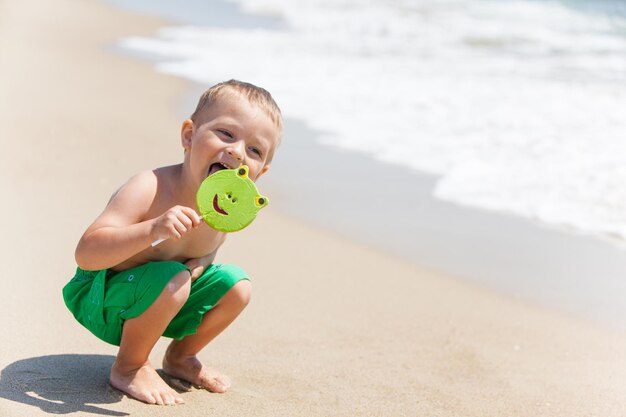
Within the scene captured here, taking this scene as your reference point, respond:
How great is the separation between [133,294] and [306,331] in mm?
1017

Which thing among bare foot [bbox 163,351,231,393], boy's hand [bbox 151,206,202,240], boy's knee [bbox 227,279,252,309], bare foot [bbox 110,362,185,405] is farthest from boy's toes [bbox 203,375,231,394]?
boy's hand [bbox 151,206,202,240]

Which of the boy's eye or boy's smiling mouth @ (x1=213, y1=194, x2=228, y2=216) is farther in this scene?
the boy's eye

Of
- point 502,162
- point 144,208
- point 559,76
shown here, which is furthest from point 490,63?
point 144,208

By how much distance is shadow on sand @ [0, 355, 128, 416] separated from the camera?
2721 millimetres

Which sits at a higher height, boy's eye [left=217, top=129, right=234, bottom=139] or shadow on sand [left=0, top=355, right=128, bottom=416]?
boy's eye [left=217, top=129, right=234, bottom=139]

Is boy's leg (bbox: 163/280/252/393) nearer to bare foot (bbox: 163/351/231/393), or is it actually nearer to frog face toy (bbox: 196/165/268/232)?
bare foot (bbox: 163/351/231/393)

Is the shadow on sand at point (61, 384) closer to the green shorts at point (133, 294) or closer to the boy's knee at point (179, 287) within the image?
the green shorts at point (133, 294)

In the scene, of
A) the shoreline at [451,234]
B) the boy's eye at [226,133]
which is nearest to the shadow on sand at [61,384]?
the boy's eye at [226,133]

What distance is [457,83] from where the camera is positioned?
8.90m

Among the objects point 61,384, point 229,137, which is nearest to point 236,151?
point 229,137

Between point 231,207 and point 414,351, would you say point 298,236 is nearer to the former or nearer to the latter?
point 414,351

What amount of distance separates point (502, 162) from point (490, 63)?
421 cm

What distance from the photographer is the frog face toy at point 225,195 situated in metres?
2.73

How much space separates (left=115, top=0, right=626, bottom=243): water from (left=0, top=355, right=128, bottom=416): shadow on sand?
298cm
